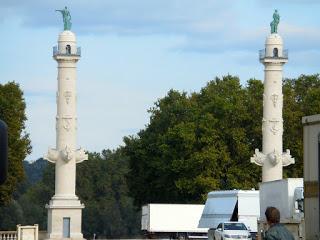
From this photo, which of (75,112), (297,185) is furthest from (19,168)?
(297,185)

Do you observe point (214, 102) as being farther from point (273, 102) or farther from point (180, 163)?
point (273, 102)

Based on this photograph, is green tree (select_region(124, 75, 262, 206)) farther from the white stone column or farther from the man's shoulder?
the man's shoulder

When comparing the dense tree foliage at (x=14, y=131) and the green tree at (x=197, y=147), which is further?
the green tree at (x=197, y=147)

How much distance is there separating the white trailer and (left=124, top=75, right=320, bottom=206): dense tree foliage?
88.7ft

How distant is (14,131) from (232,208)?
3078cm

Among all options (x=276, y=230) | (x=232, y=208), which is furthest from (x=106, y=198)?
(x=276, y=230)

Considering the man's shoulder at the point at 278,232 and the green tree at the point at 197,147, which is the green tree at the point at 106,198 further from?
the man's shoulder at the point at 278,232

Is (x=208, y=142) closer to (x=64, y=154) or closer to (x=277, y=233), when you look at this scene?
(x=64, y=154)

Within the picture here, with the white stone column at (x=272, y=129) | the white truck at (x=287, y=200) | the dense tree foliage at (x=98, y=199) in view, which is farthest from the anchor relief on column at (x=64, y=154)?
the dense tree foliage at (x=98, y=199)

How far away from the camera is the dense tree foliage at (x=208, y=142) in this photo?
303 feet

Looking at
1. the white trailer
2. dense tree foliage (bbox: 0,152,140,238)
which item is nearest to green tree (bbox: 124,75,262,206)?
the white trailer

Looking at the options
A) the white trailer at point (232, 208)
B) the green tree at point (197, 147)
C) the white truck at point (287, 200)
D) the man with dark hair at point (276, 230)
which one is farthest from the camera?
the green tree at point (197, 147)

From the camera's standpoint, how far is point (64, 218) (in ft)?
284

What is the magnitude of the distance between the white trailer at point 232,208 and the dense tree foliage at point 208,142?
27040mm
